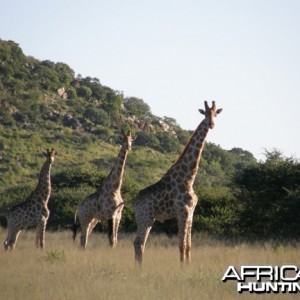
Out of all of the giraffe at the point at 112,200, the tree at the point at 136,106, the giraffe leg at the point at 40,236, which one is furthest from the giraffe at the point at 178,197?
the tree at the point at 136,106

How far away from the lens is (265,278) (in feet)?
36.0

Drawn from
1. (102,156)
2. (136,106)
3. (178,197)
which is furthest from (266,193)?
(136,106)

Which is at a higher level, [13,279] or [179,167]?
[179,167]

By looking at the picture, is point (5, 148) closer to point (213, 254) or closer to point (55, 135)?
point (55, 135)

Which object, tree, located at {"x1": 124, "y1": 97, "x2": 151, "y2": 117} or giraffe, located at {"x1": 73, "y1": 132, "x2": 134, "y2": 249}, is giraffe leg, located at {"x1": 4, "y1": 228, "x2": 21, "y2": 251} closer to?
giraffe, located at {"x1": 73, "y1": 132, "x2": 134, "y2": 249}

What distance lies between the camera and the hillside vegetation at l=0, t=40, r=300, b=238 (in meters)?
23.1

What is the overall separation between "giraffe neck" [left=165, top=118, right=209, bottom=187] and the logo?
2.59 metres

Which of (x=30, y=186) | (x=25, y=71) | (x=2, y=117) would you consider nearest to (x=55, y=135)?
(x=2, y=117)

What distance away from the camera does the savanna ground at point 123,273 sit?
9586 mm

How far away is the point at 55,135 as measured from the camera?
56219 millimetres

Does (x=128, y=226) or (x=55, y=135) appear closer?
(x=128, y=226)

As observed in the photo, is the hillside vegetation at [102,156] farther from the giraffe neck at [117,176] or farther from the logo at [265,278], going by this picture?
the logo at [265,278]

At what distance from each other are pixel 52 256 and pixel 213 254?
3548 millimetres

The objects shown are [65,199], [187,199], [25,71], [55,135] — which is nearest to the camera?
[187,199]
